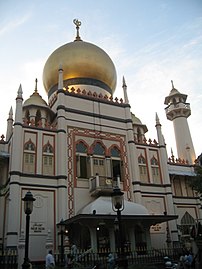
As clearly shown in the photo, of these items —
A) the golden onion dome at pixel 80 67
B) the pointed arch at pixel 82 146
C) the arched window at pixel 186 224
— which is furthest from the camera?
the golden onion dome at pixel 80 67

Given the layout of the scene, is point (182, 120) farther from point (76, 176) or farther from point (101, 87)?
point (76, 176)

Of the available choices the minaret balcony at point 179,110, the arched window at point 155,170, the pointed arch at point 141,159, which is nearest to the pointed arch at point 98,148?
the pointed arch at point 141,159

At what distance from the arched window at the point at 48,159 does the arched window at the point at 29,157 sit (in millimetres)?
710

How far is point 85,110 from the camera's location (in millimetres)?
22266

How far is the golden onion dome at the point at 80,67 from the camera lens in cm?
2488

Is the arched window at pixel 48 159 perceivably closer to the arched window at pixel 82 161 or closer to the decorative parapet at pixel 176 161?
the arched window at pixel 82 161

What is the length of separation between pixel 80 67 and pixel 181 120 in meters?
11.9

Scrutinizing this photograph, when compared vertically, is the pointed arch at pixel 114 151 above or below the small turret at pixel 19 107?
below

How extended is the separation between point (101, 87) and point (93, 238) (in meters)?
13.0

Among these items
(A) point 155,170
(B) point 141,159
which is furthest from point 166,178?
(B) point 141,159

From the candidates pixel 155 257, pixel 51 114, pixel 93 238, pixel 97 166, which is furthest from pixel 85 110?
pixel 155 257

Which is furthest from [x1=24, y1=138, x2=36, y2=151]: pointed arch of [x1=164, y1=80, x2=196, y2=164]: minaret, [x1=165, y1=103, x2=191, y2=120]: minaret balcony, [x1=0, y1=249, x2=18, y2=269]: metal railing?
[x1=165, y1=103, x2=191, y2=120]: minaret balcony

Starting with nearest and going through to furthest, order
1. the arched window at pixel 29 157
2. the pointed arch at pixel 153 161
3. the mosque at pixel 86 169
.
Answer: the mosque at pixel 86 169 < the arched window at pixel 29 157 < the pointed arch at pixel 153 161

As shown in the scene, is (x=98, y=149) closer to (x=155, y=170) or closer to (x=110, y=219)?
(x=155, y=170)
